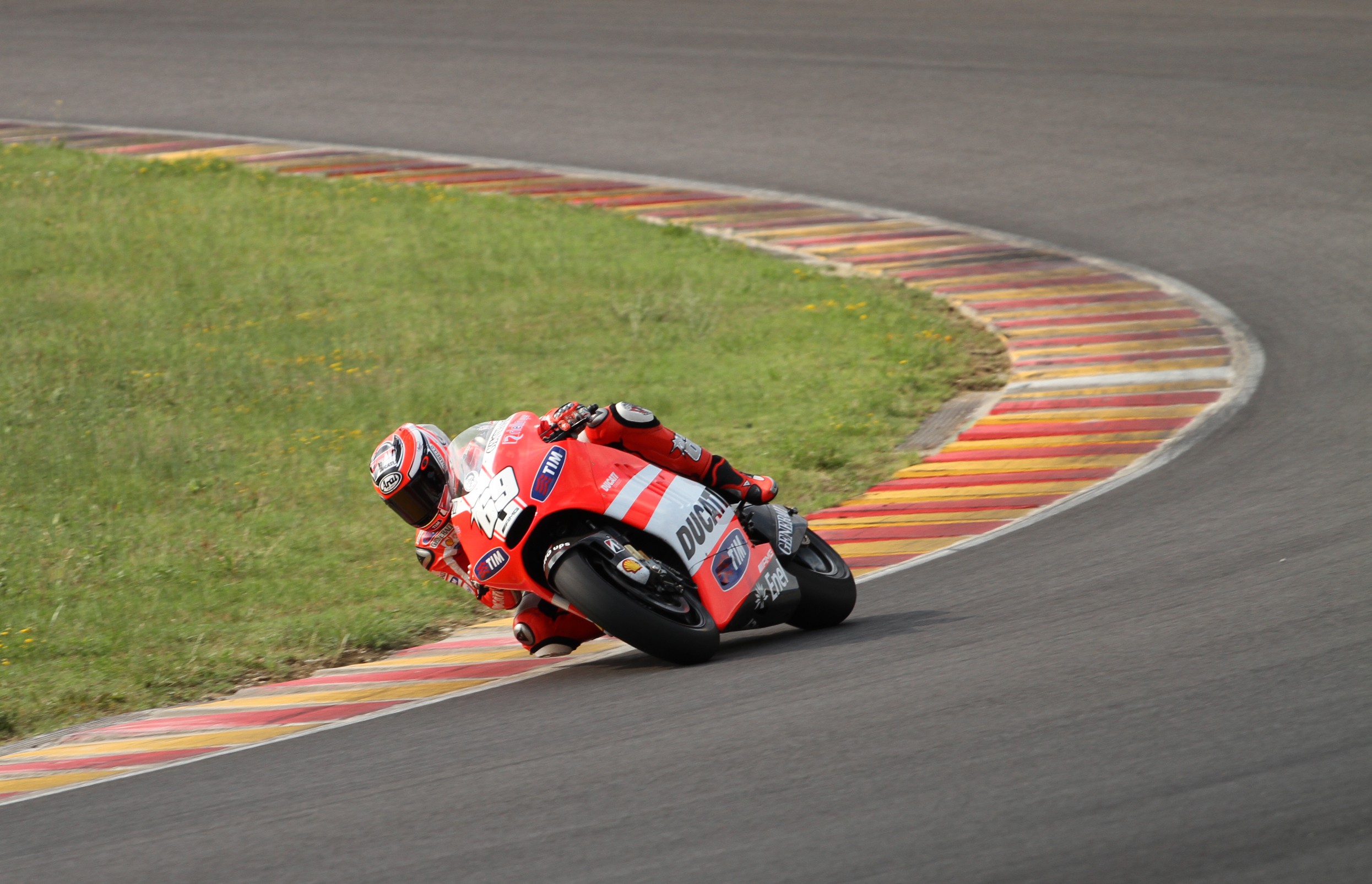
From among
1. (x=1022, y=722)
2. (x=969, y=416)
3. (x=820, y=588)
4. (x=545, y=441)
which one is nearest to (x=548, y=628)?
(x=545, y=441)

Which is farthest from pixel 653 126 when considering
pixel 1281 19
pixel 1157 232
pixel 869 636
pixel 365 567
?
pixel 869 636

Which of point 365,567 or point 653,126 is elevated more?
point 653,126

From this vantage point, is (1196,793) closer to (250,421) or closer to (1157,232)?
(250,421)

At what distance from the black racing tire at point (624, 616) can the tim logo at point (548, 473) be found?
14.2 inches

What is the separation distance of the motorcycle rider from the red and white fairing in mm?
97

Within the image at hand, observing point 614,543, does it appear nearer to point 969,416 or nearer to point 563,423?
point 563,423

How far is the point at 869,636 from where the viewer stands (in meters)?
6.68

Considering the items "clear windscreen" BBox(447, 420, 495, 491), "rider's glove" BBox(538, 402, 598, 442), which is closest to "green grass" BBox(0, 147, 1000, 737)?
"clear windscreen" BBox(447, 420, 495, 491)

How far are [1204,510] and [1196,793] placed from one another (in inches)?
165

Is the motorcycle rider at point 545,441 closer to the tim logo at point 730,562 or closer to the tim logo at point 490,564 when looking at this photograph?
the tim logo at point 490,564

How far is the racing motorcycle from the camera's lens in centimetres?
616

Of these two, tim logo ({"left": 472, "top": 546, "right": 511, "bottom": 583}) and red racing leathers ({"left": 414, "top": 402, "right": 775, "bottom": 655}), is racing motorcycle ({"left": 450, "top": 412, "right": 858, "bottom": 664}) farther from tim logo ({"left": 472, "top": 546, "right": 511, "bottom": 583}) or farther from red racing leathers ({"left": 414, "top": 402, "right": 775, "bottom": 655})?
red racing leathers ({"left": 414, "top": 402, "right": 775, "bottom": 655})

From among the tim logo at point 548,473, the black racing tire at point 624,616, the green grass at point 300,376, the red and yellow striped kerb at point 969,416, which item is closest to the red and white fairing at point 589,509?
the tim logo at point 548,473

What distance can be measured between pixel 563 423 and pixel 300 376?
6.59 meters
